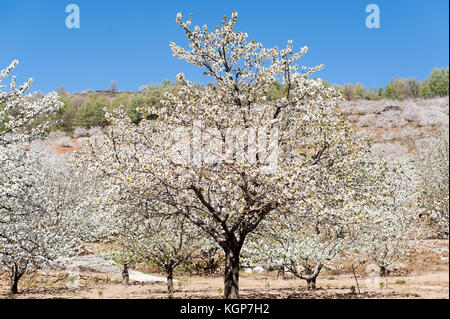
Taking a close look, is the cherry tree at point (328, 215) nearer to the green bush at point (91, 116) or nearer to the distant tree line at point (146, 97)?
the distant tree line at point (146, 97)

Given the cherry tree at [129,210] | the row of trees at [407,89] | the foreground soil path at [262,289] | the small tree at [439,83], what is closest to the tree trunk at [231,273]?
the cherry tree at [129,210]

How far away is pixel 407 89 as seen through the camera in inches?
5408

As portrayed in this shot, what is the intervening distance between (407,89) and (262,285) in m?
132

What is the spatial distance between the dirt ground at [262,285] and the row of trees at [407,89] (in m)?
97.0

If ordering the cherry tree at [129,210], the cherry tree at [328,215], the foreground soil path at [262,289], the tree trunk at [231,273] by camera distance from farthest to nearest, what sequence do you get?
the foreground soil path at [262,289], the tree trunk at [231,273], the cherry tree at [129,210], the cherry tree at [328,215]

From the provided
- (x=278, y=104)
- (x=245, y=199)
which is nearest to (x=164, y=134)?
(x=245, y=199)

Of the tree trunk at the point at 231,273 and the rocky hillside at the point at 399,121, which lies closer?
the tree trunk at the point at 231,273

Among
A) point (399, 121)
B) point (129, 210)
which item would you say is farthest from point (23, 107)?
point (399, 121)

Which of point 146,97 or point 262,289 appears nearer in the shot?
point 262,289

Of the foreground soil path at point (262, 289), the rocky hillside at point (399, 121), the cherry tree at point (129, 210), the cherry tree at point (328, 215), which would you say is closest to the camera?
the cherry tree at point (328, 215)

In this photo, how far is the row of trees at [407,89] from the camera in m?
127

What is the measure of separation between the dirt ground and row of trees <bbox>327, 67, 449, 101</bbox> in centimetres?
9699

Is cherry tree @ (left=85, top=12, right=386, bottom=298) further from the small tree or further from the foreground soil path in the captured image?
the small tree

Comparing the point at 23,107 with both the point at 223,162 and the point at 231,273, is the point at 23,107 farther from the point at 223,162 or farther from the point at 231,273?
the point at 231,273
